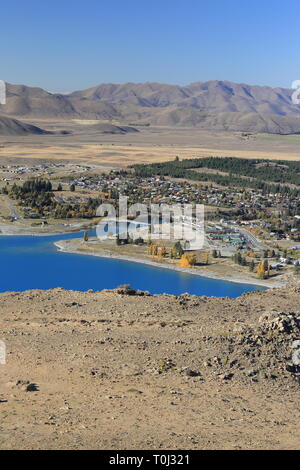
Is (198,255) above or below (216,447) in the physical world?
below

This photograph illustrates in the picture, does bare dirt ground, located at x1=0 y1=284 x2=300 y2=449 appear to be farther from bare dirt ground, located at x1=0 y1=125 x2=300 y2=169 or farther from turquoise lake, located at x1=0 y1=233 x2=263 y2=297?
bare dirt ground, located at x1=0 y1=125 x2=300 y2=169

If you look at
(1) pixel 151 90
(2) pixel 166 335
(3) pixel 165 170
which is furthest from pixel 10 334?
(1) pixel 151 90

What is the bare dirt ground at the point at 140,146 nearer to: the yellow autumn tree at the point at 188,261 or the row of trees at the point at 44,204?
the row of trees at the point at 44,204

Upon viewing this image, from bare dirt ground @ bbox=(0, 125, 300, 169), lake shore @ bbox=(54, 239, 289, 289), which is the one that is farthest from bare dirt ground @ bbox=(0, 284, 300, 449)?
bare dirt ground @ bbox=(0, 125, 300, 169)

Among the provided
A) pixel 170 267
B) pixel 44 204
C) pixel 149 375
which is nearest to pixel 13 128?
pixel 44 204

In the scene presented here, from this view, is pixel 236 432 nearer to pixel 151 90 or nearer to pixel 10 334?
pixel 10 334

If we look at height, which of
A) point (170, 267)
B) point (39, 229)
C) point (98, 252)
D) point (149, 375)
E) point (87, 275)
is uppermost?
point (149, 375)

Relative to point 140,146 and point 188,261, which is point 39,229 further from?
point 140,146
